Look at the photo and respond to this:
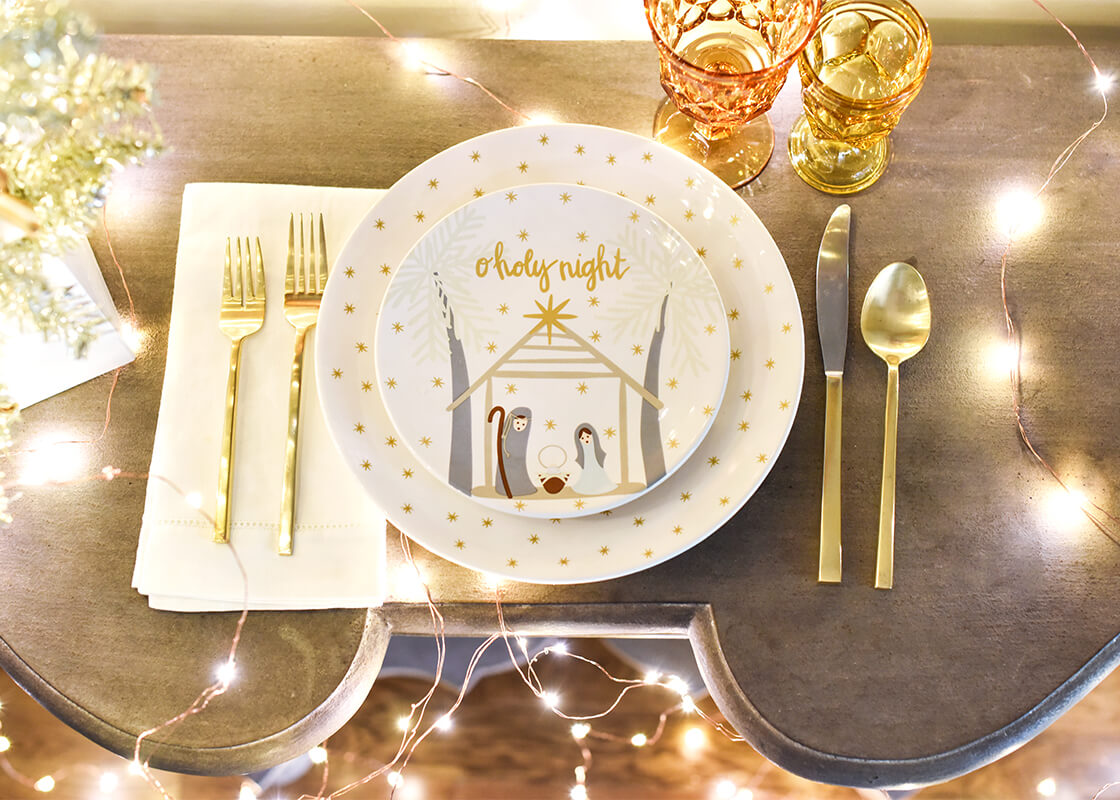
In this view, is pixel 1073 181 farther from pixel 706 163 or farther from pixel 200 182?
pixel 200 182

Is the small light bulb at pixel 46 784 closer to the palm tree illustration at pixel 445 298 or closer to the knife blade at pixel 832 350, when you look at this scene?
the palm tree illustration at pixel 445 298

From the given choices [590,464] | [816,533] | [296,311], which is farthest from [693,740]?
[296,311]

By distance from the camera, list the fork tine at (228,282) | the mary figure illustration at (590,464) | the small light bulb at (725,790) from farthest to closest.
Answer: the small light bulb at (725,790)
the fork tine at (228,282)
the mary figure illustration at (590,464)

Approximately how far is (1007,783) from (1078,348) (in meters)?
0.84

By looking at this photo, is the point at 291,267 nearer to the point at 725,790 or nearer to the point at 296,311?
the point at 296,311

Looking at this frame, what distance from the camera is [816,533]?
633mm

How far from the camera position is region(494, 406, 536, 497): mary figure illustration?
1.89 feet

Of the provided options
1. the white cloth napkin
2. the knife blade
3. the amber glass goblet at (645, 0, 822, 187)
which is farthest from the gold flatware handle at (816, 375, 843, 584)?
the white cloth napkin

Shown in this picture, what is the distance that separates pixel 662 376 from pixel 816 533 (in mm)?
192

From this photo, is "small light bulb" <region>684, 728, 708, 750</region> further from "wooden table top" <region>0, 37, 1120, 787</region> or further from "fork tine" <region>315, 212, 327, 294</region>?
"fork tine" <region>315, 212, 327, 294</region>

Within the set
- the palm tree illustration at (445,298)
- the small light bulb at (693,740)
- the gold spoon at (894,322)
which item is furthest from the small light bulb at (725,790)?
the palm tree illustration at (445,298)

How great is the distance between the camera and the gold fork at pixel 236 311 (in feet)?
2.13

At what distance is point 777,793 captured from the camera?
1173mm

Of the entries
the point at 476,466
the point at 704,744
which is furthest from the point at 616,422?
the point at 704,744
